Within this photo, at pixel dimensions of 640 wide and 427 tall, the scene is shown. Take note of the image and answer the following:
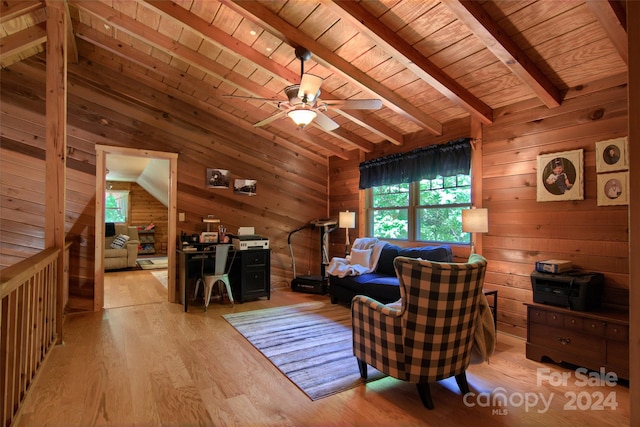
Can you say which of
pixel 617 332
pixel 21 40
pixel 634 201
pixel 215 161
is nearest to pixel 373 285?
pixel 617 332

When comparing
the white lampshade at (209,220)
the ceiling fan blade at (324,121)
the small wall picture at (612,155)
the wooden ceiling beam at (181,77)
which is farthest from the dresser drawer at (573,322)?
the white lampshade at (209,220)

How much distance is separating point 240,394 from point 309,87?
2308mm

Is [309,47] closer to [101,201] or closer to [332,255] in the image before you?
[101,201]

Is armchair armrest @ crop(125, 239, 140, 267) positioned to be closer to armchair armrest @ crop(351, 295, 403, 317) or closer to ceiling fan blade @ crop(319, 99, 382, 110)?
ceiling fan blade @ crop(319, 99, 382, 110)

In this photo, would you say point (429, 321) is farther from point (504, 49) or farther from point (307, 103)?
point (504, 49)

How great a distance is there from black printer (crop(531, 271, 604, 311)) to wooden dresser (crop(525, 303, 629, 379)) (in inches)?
2.4

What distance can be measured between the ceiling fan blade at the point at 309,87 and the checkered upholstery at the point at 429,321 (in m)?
1.50

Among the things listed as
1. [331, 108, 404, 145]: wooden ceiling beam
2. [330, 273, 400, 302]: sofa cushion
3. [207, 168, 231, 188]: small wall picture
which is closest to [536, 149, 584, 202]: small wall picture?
[330, 273, 400, 302]: sofa cushion

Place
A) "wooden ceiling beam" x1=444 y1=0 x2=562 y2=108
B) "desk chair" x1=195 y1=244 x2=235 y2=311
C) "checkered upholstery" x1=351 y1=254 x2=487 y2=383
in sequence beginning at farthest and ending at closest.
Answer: "desk chair" x1=195 y1=244 x2=235 y2=311
"wooden ceiling beam" x1=444 y1=0 x2=562 y2=108
"checkered upholstery" x1=351 y1=254 x2=487 y2=383

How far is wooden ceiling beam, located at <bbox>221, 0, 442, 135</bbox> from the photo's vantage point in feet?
9.06

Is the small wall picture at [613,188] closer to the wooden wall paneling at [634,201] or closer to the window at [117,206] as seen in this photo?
the wooden wall paneling at [634,201]

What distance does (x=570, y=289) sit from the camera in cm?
267

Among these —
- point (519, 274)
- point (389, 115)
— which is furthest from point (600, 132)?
point (389, 115)

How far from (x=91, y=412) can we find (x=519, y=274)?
374 centimetres
